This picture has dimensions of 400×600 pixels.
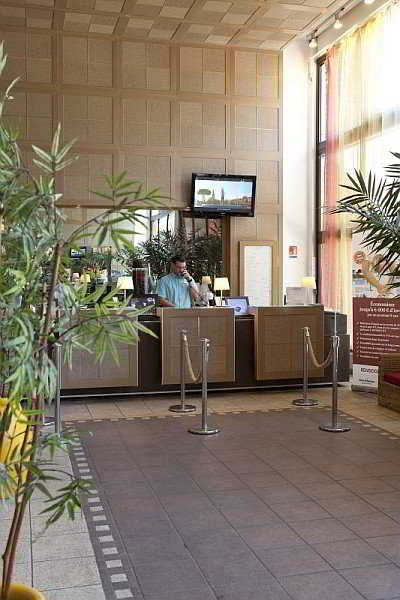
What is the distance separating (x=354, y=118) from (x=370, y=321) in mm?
4879

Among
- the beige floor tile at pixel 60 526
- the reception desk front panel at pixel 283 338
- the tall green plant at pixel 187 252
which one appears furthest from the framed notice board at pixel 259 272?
the beige floor tile at pixel 60 526

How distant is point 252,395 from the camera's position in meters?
8.65

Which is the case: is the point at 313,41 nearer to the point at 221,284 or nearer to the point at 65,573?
the point at 221,284

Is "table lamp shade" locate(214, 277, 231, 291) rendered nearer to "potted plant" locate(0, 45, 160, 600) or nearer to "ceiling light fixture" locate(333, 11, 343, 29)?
"ceiling light fixture" locate(333, 11, 343, 29)

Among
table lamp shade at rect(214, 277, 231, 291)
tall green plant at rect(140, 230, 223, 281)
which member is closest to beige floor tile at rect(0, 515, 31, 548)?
table lamp shade at rect(214, 277, 231, 291)

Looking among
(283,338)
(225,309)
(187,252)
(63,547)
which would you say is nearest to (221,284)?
(187,252)

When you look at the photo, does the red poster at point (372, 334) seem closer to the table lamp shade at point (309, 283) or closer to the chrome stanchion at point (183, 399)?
the chrome stanchion at point (183, 399)

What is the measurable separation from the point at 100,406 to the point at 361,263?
3775mm

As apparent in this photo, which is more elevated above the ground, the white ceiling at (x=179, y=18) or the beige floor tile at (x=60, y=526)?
the white ceiling at (x=179, y=18)

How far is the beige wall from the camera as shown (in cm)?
1224

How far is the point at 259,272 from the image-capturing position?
44.1 ft

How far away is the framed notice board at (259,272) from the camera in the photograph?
13.3 metres

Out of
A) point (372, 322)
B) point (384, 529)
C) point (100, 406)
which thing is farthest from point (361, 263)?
point (384, 529)

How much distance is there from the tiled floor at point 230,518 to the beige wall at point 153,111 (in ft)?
22.1
